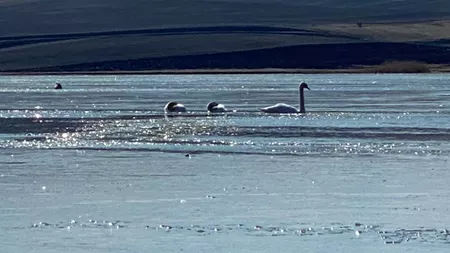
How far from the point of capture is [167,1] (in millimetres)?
115688

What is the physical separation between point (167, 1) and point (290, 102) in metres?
77.0

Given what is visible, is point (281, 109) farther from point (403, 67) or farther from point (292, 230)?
point (403, 67)

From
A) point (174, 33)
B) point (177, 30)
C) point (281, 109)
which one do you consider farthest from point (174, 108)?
point (177, 30)

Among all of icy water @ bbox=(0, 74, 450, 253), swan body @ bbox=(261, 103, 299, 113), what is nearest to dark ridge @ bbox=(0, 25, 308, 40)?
swan body @ bbox=(261, 103, 299, 113)

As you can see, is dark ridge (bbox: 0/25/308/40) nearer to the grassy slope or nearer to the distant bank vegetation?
the grassy slope

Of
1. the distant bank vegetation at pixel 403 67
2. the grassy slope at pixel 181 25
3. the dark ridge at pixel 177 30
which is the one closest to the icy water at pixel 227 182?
the distant bank vegetation at pixel 403 67

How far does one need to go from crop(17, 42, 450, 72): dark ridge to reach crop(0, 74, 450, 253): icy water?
48.1 m

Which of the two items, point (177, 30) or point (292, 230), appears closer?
point (292, 230)

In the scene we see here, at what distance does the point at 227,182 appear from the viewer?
1712 cm

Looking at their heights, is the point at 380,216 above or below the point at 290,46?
below

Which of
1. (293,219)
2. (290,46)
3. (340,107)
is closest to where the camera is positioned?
(293,219)

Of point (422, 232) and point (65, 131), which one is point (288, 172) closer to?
point (422, 232)

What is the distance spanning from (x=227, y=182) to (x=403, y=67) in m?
60.2

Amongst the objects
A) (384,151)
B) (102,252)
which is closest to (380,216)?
(102,252)
